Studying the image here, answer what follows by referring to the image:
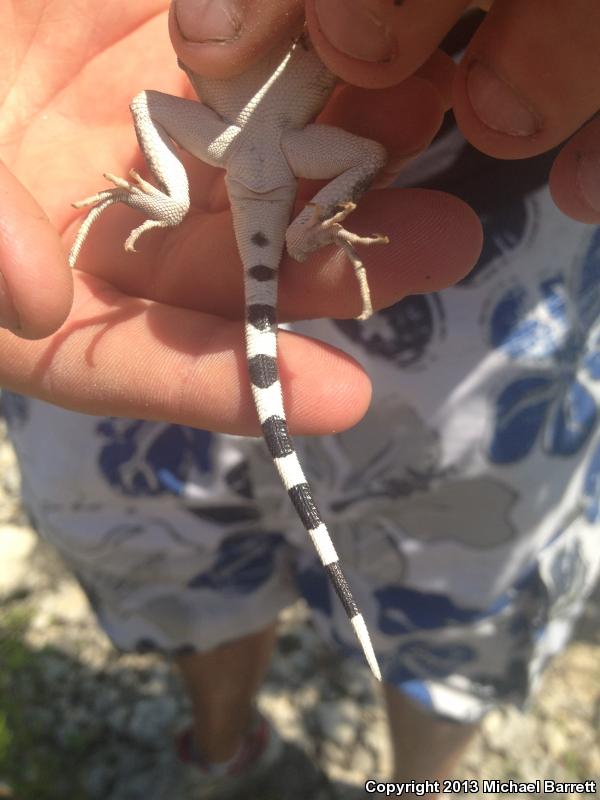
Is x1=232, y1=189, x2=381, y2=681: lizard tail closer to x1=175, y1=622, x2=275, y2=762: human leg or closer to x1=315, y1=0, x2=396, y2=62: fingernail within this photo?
x1=315, y1=0, x2=396, y2=62: fingernail

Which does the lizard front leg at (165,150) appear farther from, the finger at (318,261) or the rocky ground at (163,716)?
the rocky ground at (163,716)

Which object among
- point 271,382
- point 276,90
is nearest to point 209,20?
point 276,90

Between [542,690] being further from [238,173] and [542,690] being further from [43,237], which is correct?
[43,237]

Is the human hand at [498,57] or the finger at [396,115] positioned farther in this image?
the finger at [396,115]

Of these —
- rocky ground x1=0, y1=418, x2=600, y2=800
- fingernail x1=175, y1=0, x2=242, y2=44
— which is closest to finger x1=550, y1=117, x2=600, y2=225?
fingernail x1=175, y1=0, x2=242, y2=44

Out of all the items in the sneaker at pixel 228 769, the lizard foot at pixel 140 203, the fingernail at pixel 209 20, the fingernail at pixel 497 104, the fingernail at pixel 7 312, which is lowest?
the sneaker at pixel 228 769

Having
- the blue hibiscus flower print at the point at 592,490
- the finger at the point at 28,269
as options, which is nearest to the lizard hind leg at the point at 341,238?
the finger at the point at 28,269

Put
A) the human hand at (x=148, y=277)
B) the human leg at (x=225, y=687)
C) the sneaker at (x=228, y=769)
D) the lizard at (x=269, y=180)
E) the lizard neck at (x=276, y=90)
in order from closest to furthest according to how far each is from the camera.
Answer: the human hand at (x=148, y=277)
the lizard at (x=269, y=180)
the lizard neck at (x=276, y=90)
the human leg at (x=225, y=687)
the sneaker at (x=228, y=769)
